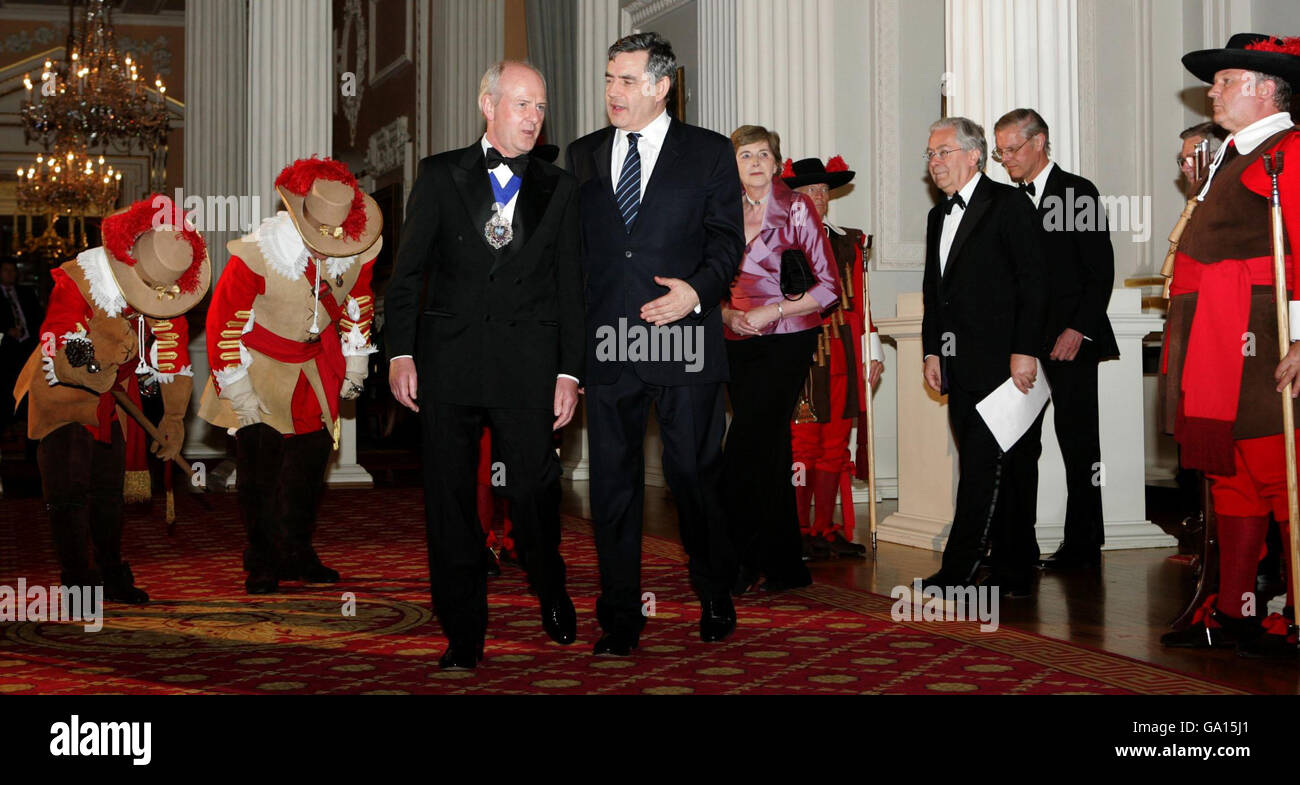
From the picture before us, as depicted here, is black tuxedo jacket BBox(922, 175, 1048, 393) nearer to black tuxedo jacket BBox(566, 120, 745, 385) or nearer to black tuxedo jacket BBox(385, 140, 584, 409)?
black tuxedo jacket BBox(566, 120, 745, 385)

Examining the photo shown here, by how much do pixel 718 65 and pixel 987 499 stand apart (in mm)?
4108

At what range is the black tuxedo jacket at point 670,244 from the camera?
3715 mm

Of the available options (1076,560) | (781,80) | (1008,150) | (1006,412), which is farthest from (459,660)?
(781,80)

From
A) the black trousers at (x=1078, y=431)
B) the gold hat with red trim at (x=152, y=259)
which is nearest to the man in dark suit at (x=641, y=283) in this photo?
the gold hat with red trim at (x=152, y=259)

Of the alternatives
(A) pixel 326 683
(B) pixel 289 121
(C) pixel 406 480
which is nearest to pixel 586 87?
(B) pixel 289 121

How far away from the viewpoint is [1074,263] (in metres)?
5.52

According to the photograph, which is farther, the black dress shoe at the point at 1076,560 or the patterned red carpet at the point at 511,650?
the black dress shoe at the point at 1076,560

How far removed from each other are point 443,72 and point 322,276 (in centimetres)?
752

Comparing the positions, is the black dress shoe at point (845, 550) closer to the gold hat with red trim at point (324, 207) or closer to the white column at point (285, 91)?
the gold hat with red trim at point (324, 207)

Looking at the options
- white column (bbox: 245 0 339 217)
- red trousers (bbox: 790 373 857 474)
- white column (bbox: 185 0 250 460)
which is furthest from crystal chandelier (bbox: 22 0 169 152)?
red trousers (bbox: 790 373 857 474)

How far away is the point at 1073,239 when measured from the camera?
5.51 meters

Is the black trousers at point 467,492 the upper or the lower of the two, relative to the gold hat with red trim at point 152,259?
lower

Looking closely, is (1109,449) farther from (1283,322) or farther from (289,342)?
(289,342)

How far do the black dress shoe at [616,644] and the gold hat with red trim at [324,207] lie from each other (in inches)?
75.9
